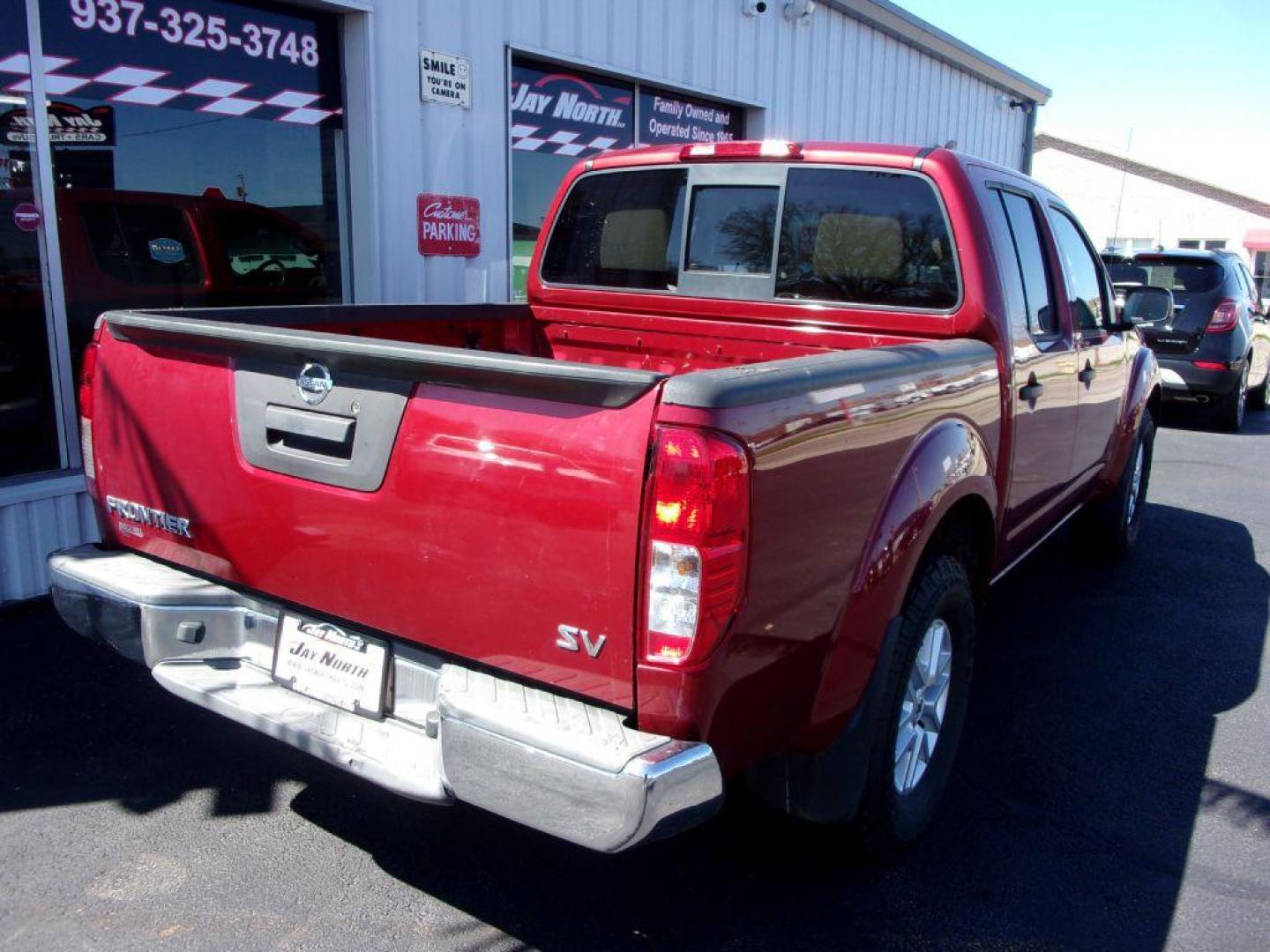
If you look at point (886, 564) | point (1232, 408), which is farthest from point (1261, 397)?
point (886, 564)

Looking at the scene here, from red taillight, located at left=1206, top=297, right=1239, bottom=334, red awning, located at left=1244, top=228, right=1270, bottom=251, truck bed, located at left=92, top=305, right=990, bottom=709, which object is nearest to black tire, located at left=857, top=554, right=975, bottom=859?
truck bed, located at left=92, top=305, right=990, bottom=709

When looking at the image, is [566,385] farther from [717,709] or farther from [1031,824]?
[1031,824]

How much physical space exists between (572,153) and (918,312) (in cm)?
496

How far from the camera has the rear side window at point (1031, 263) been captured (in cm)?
374

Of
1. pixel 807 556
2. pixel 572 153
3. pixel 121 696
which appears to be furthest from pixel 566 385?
pixel 572 153

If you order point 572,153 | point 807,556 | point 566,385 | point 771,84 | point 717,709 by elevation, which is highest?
point 771,84

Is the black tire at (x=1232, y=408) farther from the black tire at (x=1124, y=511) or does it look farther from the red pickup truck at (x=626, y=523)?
the red pickup truck at (x=626, y=523)

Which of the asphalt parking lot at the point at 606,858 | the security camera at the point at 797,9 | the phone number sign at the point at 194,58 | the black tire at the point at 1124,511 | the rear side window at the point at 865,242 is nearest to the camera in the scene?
the asphalt parking lot at the point at 606,858

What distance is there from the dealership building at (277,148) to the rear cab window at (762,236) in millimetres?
1987

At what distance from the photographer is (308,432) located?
248 cm

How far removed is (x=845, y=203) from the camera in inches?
144

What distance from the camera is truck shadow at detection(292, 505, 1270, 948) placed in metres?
2.68

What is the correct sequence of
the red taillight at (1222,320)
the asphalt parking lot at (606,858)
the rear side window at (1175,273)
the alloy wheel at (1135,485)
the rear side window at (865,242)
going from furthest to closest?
the rear side window at (1175,273), the red taillight at (1222,320), the alloy wheel at (1135,485), the rear side window at (865,242), the asphalt parking lot at (606,858)

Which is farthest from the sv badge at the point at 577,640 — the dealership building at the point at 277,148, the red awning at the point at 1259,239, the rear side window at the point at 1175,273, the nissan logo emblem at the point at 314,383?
the red awning at the point at 1259,239
